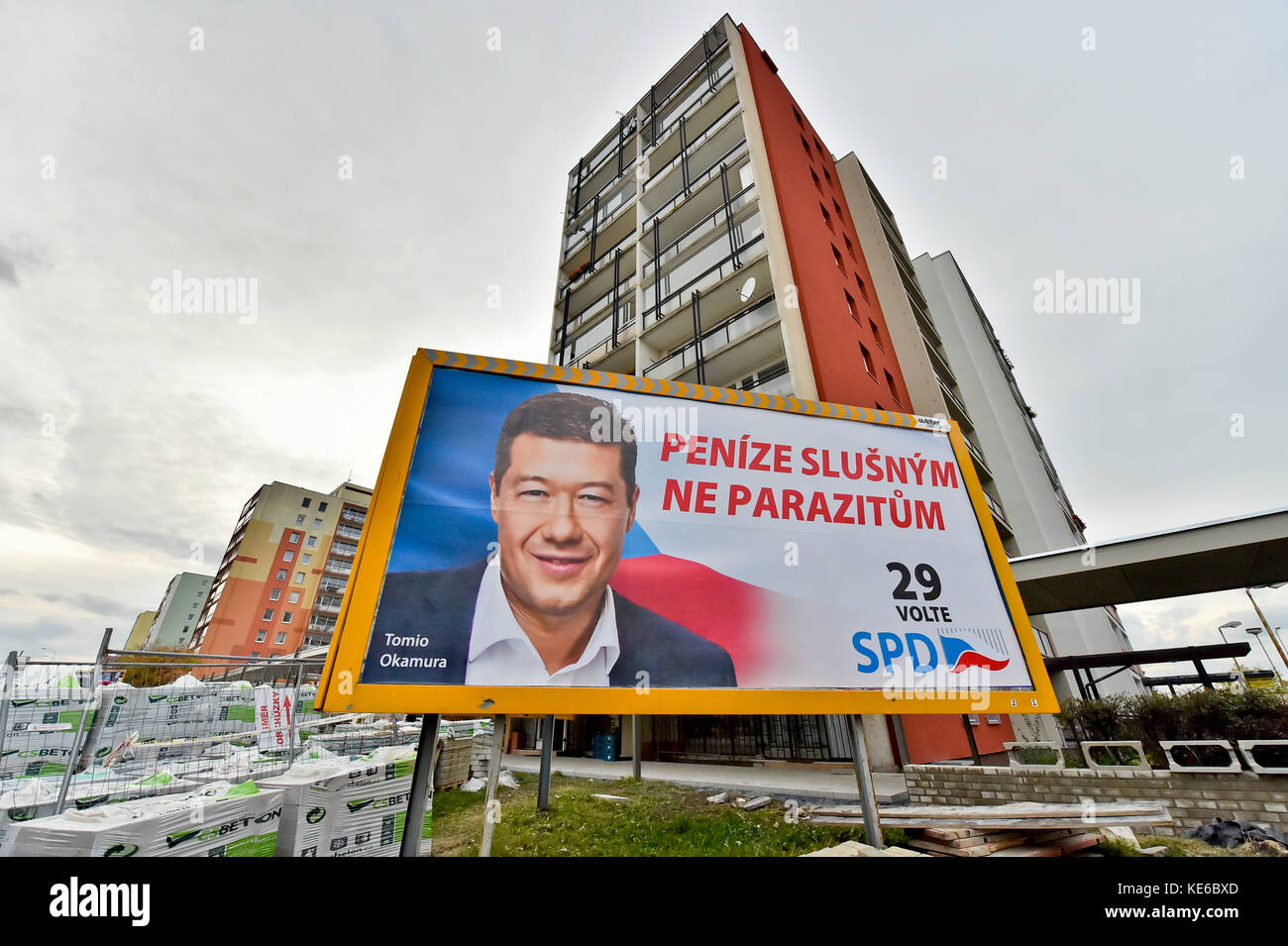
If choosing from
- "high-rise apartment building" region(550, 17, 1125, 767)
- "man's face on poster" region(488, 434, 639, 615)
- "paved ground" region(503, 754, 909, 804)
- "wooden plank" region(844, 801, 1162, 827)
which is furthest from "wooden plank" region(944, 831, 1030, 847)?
"high-rise apartment building" region(550, 17, 1125, 767)

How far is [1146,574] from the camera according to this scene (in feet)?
35.0

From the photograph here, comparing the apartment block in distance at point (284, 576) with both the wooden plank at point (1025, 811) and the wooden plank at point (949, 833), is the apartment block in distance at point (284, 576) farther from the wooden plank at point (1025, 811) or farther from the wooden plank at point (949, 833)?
the wooden plank at point (949, 833)

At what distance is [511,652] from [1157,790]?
285 inches

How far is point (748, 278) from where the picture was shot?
1538 cm

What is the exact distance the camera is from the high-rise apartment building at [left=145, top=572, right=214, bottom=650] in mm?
76312

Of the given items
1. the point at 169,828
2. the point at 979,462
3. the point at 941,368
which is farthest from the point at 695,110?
the point at 169,828

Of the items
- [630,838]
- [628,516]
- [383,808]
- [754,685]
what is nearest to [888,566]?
[754,685]

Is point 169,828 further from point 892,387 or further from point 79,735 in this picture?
point 892,387

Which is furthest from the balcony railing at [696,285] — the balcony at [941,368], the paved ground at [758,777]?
the paved ground at [758,777]

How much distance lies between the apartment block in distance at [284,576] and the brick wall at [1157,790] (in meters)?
54.5

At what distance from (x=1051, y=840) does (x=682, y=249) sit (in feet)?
59.7

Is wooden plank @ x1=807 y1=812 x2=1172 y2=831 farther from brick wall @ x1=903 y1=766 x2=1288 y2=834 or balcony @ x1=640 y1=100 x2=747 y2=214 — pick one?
balcony @ x1=640 y1=100 x2=747 y2=214

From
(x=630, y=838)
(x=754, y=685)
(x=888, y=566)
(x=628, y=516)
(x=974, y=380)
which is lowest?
(x=630, y=838)
